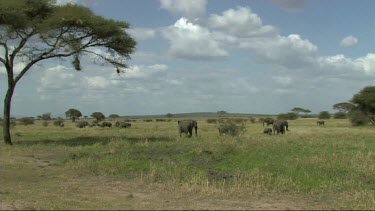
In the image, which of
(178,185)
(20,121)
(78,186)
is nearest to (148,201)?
(178,185)

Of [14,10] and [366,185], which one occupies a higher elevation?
[14,10]

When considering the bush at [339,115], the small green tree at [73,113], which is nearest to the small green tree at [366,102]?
the bush at [339,115]

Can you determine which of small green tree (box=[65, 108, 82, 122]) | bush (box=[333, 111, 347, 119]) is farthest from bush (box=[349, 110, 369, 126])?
small green tree (box=[65, 108, 82, 122])

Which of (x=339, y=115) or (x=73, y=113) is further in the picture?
(x=73, y=113)

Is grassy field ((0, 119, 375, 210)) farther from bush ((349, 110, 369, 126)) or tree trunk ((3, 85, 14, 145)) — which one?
bush ((349, 110, 369, 126))

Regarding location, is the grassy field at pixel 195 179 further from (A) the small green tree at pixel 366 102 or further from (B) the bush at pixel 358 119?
(A) the small green tree at pixel 366 102

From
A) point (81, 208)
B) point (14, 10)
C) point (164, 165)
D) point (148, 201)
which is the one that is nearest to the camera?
point (81, 208)

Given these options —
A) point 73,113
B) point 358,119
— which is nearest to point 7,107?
point 358,119

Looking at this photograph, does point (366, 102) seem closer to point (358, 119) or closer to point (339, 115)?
point (358, 119)

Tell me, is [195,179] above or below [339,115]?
below

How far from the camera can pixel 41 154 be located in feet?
76.0

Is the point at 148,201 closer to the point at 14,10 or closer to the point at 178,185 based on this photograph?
the point at 178,185

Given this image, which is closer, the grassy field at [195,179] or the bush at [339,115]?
the grassy field at [195,179]

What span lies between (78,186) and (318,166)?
7.42m
